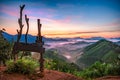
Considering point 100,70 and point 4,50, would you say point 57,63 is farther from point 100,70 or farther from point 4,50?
point 4,50

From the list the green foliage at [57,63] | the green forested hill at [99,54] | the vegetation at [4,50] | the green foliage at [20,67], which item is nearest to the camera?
the green foliage at [20,67]

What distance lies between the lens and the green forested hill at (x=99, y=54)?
10.8 m

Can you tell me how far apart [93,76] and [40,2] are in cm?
267

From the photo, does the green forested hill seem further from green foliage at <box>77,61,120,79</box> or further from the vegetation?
the vegetation

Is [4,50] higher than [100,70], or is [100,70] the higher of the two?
[4,50]

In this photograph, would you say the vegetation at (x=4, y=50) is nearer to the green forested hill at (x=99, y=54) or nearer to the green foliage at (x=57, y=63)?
the green foliage at (x=57, y=63)

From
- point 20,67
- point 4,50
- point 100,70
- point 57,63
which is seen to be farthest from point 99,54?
point 20,67

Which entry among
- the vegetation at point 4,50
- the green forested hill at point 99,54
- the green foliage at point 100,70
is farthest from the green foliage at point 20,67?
the green forested hill at point 99,54

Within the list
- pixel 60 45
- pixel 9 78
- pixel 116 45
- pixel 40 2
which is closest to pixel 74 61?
pixel 60 45

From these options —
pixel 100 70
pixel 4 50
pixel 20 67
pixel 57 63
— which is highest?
pixel 4 50

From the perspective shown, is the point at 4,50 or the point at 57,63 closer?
the point at 4,50

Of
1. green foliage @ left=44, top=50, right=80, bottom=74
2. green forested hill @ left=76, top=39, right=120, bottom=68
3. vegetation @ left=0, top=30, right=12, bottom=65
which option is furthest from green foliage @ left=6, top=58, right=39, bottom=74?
green forested hill @ left=76, top=39, right=120, bottom=68

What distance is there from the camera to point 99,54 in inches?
433

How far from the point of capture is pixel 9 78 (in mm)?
7684
